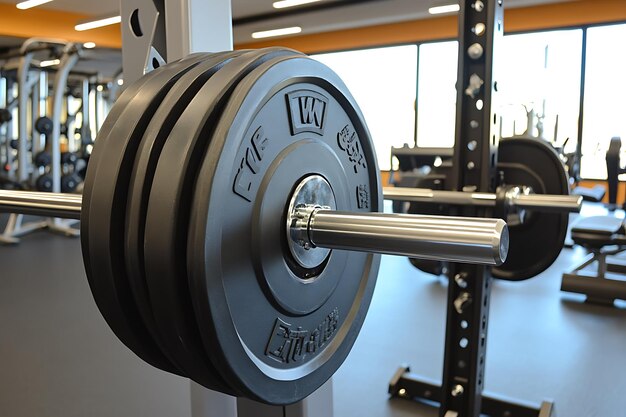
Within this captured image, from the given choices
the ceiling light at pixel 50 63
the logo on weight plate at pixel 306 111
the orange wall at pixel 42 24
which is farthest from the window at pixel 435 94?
the logo on weight plate at pixel 306 111

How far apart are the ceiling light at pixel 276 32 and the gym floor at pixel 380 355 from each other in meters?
5.98

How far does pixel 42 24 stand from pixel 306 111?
8.43 meters

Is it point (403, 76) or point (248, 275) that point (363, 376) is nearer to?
point (248, 275)

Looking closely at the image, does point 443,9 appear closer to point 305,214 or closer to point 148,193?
point 305,214

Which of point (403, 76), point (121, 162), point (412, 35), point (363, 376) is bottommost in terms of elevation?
point (363, 376)

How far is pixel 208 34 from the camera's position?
0.88 m

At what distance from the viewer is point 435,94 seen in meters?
7.48

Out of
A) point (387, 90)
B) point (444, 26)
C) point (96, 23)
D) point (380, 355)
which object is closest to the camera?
point (380, 355)

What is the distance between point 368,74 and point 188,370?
800 cm

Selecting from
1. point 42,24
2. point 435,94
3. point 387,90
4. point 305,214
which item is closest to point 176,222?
point 305,214

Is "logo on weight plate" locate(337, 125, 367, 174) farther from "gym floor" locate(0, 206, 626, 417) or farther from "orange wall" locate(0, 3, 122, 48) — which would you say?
"orange wall" locate(0, 3, 122, 48)

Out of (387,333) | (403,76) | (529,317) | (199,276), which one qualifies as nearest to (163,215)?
(199,276)

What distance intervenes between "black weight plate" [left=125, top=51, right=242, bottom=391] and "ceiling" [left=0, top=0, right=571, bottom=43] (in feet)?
21.8

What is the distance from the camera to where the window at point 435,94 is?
7426 mm
